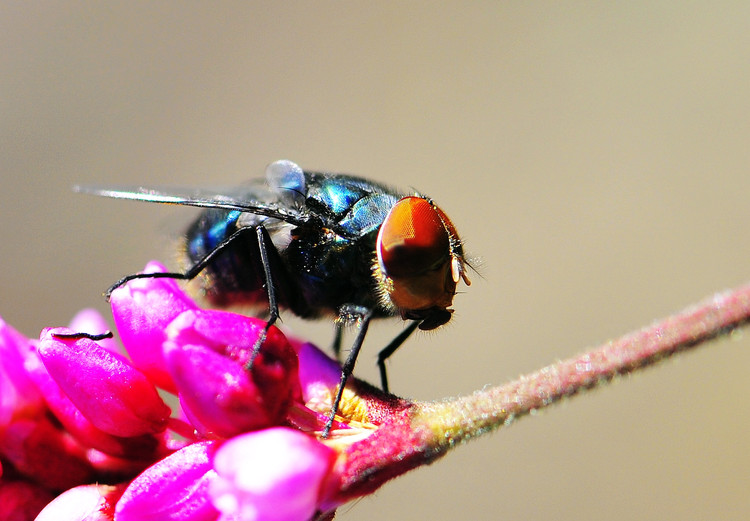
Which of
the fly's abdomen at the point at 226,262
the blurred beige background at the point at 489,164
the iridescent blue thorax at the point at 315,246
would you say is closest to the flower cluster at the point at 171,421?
the iridescent blue thorax at the point at 315,246

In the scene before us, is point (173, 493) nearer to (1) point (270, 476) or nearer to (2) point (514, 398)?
(1) point (270, 476)

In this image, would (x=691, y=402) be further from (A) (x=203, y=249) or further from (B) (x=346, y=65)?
(A) (x=203, y=249)

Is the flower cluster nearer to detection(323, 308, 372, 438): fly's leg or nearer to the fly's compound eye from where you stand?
detection(323, 308, 372, 438): fly's leg

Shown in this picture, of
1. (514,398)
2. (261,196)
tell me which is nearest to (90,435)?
(261,196)

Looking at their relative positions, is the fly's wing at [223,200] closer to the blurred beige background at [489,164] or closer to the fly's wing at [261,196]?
the fly's wing at [261,196]

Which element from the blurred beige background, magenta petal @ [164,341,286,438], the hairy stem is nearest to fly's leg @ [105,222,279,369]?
magenta petal @ [164,341,286,438]
